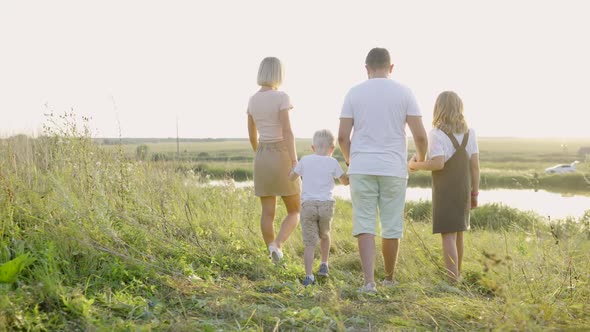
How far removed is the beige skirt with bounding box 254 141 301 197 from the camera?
6109 millimetres

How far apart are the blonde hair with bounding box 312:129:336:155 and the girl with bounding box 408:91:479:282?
776mm

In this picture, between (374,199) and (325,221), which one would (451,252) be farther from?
(325,221)

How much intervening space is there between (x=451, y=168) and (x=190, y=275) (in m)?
2.53

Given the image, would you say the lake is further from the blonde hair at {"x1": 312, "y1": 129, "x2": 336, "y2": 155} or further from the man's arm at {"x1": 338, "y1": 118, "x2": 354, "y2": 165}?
the man's arm at {"x1": 338, "y1": 118, "x2": 354, "y2": 165}

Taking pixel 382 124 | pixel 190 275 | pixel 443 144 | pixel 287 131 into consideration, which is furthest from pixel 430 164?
pixel 190 275

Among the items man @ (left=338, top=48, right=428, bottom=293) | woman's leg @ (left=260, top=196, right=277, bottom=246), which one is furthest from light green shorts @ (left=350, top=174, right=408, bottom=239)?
woman's leg @ (left=260, top=196, right=277, bottom=246)

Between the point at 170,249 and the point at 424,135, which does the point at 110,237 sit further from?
the point at 424,135

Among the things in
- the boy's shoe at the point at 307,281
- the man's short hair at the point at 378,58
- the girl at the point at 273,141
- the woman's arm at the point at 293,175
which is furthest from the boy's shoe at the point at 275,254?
the man's short hair at the point at 378,58

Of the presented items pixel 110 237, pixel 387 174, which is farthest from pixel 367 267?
pixel 110 237

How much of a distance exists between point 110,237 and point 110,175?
5.27 feet

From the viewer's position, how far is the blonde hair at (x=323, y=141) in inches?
221

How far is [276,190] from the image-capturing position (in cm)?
612

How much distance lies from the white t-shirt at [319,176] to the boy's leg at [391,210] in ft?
1.77

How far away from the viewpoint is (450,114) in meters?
5.49
